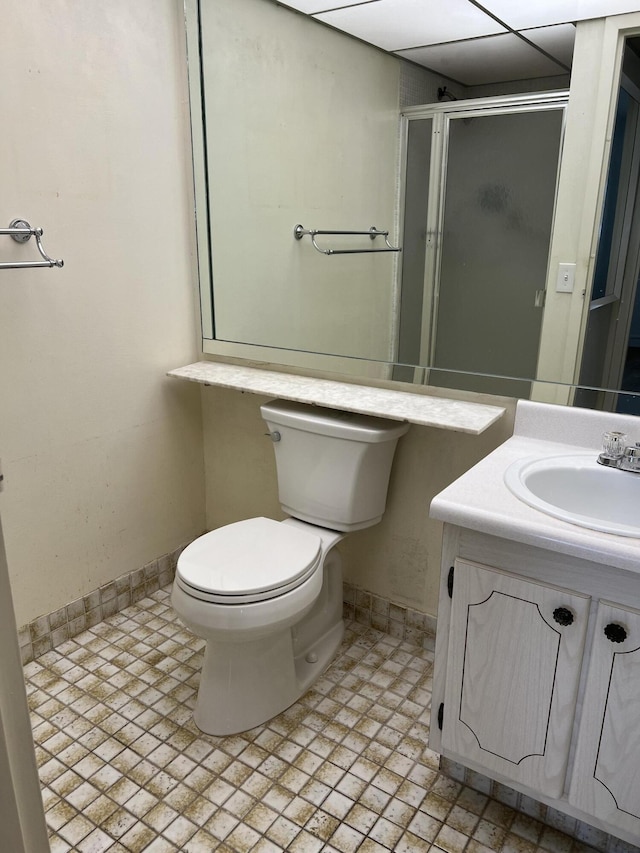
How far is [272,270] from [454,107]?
0.80 meters

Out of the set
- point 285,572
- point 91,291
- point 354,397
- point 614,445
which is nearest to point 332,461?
point 354,397

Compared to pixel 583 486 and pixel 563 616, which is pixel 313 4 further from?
pixel 563 616

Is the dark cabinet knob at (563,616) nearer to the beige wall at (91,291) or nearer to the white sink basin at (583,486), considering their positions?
the white sink basin at (583,486)

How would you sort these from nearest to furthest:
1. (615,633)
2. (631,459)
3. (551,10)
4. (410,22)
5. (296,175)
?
(615,633) → (631,459) → (551,10) → (410,22) → (296,175)

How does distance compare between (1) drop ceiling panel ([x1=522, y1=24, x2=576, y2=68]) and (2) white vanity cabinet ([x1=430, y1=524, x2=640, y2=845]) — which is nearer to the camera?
(2) white vanity cabinet ([x1=430, y1=524, x2=640, y2=845])

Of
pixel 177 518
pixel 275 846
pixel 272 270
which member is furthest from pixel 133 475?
pixel 275 846

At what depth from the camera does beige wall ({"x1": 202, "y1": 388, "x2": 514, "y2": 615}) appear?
1915 mm

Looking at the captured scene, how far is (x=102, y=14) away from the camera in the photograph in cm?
182

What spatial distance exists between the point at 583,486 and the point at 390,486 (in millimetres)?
669

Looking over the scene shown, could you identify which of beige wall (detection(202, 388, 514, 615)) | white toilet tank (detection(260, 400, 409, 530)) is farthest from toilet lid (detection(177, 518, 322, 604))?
beige wall (detection(202, 388, 514, 615))

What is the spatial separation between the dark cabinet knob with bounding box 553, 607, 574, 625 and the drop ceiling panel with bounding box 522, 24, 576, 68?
1309 mm

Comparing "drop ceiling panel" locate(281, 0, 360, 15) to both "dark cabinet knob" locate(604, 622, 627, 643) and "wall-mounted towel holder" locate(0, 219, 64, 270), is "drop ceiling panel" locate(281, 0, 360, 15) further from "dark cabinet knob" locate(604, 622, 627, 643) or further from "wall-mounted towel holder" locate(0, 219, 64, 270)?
"dark cabinet knob" locate(604, 622, 627, 643)

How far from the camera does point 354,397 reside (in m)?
1.88

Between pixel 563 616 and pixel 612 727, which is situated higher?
pixel 563 616
